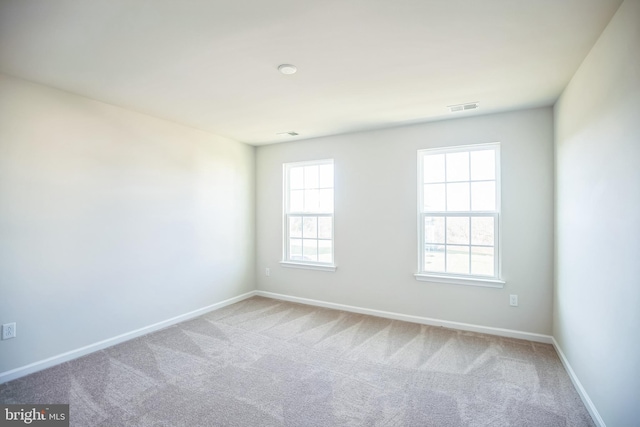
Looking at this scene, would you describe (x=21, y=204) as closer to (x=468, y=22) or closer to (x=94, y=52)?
(x=94, y=52)

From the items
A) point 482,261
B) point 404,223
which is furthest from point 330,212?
point 482,261

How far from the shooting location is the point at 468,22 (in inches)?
69.2

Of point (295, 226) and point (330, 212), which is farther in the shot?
point (295, 226)

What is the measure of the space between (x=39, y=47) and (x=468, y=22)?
9.23 feet

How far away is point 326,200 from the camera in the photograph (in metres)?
4.51

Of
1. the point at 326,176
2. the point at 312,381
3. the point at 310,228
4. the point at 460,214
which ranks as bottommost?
the point at 312,381

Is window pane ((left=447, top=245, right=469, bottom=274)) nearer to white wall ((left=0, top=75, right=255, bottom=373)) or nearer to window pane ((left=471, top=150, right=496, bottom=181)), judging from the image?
window pane ((left=471, top=150, right=496, bottom=181))

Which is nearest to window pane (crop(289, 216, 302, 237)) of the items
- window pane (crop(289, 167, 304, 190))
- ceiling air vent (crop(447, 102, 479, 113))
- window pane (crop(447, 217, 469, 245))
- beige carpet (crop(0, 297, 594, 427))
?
window pane (crop(289, 167, 304, 190))

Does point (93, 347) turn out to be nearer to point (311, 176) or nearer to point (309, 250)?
point (309, 250)

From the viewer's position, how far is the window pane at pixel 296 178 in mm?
4762

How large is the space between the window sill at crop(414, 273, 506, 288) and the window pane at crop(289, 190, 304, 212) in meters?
2.06

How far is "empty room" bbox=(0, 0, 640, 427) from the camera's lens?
5.85 feet

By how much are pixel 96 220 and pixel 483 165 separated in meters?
4.28

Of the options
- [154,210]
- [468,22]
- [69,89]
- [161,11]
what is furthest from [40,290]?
[468,22]
